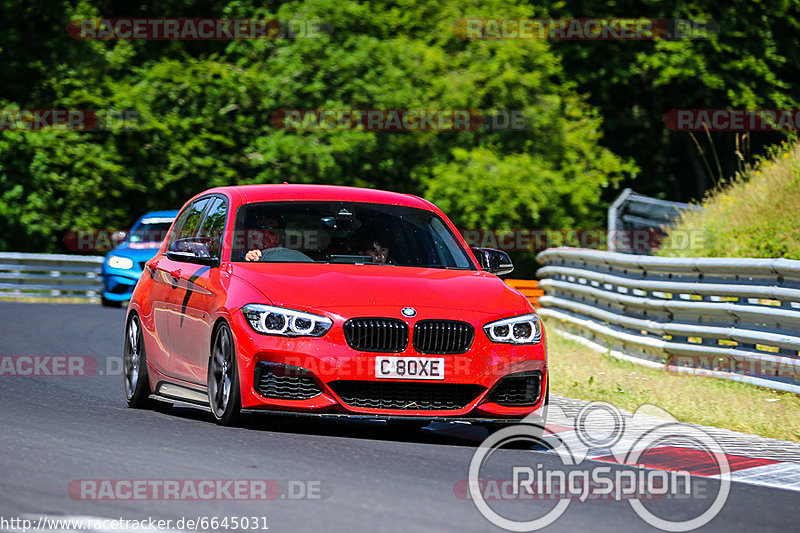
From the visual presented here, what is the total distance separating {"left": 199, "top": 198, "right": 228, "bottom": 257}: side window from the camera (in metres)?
9.84

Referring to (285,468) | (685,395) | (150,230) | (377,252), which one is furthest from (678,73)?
(285,468)

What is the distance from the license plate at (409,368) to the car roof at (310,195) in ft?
6.20

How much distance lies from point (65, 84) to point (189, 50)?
548 centimetres

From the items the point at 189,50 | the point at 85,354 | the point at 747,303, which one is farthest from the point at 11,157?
the point at 747,303

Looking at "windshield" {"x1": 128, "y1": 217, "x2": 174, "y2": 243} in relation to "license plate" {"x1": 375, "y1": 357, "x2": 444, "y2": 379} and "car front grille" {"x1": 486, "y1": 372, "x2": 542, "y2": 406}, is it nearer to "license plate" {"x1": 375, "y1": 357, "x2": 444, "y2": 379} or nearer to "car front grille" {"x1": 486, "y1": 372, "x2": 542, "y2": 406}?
"car front grille" {"x1": 486, "y1": 372, "x2": 542, "y2": 406}

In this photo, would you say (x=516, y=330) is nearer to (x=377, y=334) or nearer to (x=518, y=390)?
(x=518, y=390)

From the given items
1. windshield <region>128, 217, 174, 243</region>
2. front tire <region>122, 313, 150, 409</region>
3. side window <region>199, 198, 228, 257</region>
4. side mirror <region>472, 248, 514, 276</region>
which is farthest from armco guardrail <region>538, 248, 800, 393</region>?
windshield <region>128, 217, 174, 243</region>

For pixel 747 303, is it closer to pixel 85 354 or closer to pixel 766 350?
pixel 766 350

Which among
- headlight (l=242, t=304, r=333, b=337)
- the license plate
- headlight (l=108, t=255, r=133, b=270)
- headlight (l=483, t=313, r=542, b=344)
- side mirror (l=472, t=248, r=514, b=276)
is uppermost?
side mirror (l=472, t=248, r=514, b=276)

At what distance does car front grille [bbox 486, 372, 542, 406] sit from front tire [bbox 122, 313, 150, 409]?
2.96 meters

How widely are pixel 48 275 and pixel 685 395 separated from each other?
20.9 metres

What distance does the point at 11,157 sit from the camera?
3356 centimetres

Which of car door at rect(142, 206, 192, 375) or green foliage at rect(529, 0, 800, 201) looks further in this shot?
green foliage at rect(529, 0, 800, 201)

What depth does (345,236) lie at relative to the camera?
32.6 feet
